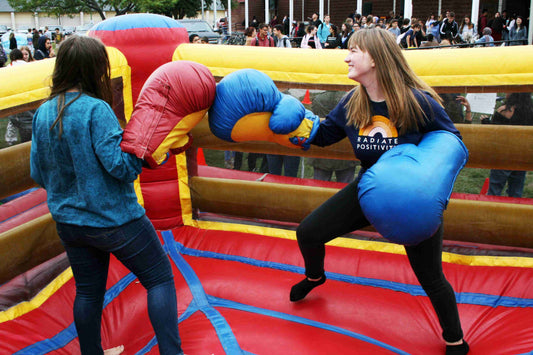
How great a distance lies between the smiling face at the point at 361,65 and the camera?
183 centimetres

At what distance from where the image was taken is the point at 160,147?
1.80 metres

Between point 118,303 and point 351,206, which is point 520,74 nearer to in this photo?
point 351,206

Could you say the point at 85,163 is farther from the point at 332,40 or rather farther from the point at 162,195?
the point at 332,40

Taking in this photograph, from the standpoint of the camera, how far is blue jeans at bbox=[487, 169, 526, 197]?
328 cm

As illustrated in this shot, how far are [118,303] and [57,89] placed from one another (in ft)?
3.80

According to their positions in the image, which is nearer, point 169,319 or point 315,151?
point 169,319

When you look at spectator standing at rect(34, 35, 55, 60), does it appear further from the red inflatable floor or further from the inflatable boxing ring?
the red inflatable floor

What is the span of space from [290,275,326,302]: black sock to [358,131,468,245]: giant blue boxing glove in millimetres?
657

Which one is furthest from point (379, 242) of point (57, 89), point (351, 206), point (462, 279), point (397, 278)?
point (57, 89)

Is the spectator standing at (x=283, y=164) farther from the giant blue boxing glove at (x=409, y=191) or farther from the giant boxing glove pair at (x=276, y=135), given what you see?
the giant blue boxing glove at (x=409, y=191)

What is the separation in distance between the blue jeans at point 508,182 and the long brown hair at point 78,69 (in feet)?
8.94

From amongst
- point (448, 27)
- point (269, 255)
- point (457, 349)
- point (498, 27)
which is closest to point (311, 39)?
point (448, 27)

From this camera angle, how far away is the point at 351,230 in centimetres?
201

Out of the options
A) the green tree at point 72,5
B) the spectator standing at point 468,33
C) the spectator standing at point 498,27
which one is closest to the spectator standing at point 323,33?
the spectator standing at point 468,33
